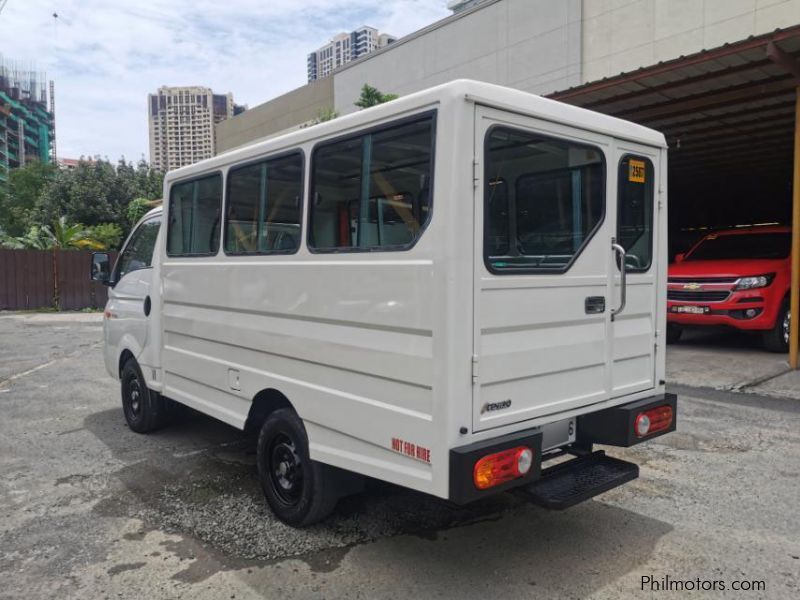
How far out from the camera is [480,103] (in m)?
2.86

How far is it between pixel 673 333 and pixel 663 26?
493 inches

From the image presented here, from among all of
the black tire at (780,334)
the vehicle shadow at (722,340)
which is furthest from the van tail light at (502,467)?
the vehicle shadow at (722,340)

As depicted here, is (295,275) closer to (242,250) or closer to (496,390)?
(242,250)

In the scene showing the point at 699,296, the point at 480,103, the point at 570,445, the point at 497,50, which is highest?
the point at 497,50

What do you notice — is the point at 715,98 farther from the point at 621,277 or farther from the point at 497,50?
the point at 497,50

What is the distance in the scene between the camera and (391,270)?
9.78 ft

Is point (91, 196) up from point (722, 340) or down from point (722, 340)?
up

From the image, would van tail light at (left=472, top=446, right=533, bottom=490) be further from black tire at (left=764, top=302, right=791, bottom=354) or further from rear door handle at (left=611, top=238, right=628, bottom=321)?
black tire at (left=764, top=302, right=791, bottom=354)

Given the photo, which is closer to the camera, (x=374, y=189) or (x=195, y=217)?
(x=374, y=189)

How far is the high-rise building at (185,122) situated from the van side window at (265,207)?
7987 cm

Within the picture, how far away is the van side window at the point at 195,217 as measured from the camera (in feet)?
14.9

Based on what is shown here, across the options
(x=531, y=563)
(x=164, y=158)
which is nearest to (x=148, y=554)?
(x=531, y=563)

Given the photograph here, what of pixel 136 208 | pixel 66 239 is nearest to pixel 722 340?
pixel 66 239

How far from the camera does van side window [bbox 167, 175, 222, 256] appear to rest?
4527 mm
